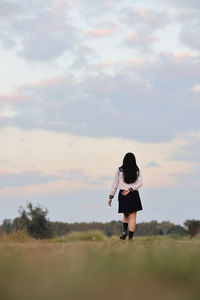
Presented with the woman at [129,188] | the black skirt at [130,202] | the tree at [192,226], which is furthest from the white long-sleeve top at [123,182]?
the tree at [192,226]

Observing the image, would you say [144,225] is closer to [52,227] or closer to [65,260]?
[52,227]

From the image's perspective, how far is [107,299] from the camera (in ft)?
10.4

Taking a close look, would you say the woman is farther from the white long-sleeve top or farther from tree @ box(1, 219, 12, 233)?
tree @ box(1, 219, 12, 233)

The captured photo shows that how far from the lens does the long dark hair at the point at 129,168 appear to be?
14594 mm

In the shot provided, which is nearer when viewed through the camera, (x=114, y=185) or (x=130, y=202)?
(x=130, y=202)

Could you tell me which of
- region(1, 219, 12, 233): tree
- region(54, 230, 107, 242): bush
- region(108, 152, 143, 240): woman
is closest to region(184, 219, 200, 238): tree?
region(54, 230, 107, 242): bush

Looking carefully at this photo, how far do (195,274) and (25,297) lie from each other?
4.95 feet

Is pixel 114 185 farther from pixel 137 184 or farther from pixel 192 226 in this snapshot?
pixel 192 226

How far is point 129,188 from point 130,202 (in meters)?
0.40

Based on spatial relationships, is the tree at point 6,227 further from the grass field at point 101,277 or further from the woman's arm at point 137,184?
the grass field at point 101,277

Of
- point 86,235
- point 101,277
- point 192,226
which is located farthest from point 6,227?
point 101,277

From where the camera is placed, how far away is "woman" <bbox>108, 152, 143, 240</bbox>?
14.6m

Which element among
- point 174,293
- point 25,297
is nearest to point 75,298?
point 25,297

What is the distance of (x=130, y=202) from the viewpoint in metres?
14.6
